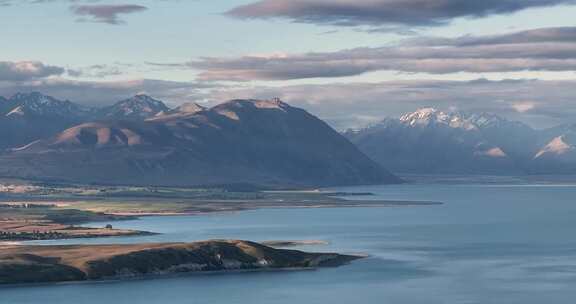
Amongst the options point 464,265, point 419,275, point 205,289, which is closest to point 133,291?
point 205,289

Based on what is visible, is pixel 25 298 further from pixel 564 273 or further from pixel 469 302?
pixel 564 273

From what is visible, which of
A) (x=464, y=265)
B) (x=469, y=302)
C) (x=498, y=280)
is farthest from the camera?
(x=464, y=265)

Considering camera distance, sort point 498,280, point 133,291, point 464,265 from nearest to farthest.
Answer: point 133,291
point 498,280
point 464,265

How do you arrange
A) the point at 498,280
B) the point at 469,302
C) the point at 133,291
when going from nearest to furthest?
the point at 469,302 → the point at 133,291 → the point at 498,280

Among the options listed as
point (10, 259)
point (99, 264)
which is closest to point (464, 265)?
point (99, 264)

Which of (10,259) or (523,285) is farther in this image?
(10,259)

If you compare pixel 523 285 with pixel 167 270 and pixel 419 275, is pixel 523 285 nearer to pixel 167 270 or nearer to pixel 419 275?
pixel 419 275
